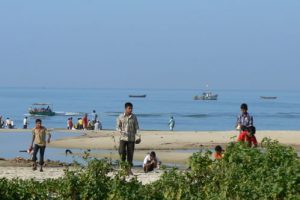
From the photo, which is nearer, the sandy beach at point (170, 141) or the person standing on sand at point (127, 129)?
the person standing on sand at point (127, 129)

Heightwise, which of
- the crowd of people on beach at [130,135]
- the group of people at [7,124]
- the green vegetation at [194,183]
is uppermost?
the group of people at [7,124]

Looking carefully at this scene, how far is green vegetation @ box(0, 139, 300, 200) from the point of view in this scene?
10172mm

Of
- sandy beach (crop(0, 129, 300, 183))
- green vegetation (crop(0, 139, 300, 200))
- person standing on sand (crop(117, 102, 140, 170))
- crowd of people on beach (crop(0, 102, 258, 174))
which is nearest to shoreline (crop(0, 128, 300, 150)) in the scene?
sandy beach (crop(0, 129, 300, 183))

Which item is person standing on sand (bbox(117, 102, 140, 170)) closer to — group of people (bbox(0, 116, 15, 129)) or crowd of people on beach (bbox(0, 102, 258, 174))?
crowd of people on beach (bbox(0, 102, 258, 174))

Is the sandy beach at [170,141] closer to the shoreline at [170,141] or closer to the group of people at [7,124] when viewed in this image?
the shoreline at [170,141]

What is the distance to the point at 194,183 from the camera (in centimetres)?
1089

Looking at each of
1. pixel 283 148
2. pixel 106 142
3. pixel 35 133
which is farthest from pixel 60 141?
pixel 283 148

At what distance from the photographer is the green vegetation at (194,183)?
400 inches

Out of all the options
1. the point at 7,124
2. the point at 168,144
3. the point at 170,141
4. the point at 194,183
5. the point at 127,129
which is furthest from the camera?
the point at 7,124

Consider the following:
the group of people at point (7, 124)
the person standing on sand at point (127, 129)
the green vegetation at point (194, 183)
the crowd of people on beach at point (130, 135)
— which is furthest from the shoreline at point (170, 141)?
the green vegetation at point (194, 183)

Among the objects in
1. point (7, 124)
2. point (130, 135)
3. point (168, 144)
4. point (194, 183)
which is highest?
point (7, 124)

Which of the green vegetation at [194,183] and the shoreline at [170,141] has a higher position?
the shoreline at [170,141]

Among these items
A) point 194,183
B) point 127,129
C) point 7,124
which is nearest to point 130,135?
point 127,129

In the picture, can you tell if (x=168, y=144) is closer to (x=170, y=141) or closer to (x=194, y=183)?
(x=170, y=141)
